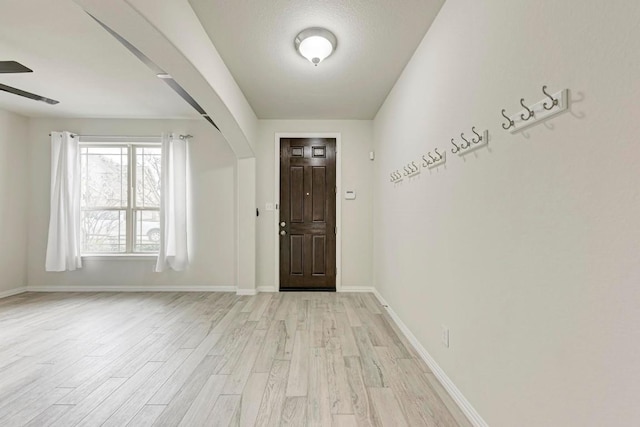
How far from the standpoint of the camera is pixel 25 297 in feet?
14.9

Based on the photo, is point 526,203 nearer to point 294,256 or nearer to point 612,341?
point 612,341

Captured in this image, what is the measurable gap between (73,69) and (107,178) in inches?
82.7

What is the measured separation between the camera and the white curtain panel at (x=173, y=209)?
15.3 feet

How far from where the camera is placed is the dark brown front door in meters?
4.92

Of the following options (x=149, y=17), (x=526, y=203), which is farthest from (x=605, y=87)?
(x=149, y=17)

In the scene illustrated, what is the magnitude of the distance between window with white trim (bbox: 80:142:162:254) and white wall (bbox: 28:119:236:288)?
23 centimetres

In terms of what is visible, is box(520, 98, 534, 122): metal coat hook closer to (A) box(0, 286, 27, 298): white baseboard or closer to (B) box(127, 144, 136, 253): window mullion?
(B) box(127, 144, 136, 253): window mullion

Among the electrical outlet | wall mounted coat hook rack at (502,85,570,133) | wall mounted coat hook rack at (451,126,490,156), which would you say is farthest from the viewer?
the electrical outlet

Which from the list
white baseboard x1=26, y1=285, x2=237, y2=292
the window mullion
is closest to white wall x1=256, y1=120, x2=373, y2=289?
white baseboard x1=26, y1=285, x2=237, y2=292

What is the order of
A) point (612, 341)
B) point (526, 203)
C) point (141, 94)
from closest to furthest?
point (612, 341) < point (526, 203) < point (141, 94)

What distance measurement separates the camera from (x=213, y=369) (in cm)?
242

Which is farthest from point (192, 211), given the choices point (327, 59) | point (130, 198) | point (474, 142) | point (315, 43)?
point (474, 142)

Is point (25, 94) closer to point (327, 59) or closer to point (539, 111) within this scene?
point (327, 59)

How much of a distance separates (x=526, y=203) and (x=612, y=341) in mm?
571
